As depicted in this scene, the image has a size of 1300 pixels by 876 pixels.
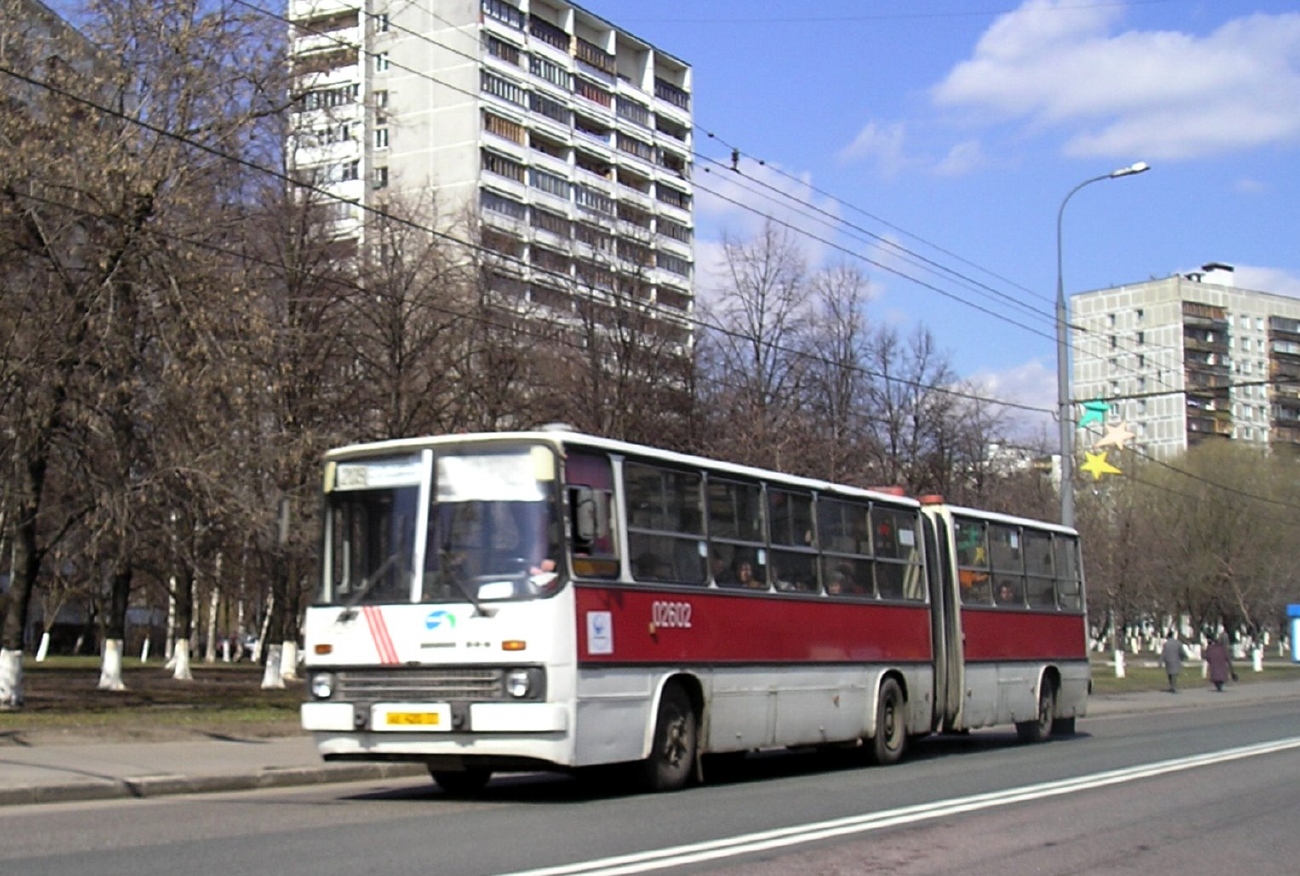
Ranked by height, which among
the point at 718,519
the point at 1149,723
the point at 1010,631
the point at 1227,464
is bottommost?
the point at 1149,723

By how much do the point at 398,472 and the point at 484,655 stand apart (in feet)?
6.17

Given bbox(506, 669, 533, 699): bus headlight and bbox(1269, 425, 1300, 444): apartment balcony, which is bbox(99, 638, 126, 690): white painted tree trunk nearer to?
bbox(506, 669, 533, 699): bus headlight

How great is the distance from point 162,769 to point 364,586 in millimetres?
Result: 3147

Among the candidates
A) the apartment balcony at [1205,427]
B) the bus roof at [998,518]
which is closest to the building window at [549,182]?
the bus roof at [998,518]

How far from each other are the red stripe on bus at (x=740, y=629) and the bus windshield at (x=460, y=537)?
593mm

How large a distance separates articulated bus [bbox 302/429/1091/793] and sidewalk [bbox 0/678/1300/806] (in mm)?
1595

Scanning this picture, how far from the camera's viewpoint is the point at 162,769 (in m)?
14.9

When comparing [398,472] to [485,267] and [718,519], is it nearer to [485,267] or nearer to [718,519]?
[718,519]

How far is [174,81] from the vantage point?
2366 centimetres

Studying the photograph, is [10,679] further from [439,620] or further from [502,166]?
[502,166]

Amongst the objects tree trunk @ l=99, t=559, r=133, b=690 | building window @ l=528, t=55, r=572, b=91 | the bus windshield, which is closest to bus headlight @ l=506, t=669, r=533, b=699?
the bus windshield

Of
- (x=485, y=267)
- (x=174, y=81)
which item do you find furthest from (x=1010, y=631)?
(x=485, y=267)

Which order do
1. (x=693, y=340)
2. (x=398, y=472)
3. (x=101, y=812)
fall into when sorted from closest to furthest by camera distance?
(x=101, y=812)
(x=398, y=472)
(x=693, y=340)

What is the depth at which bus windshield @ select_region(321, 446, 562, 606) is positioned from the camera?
1301 cm
